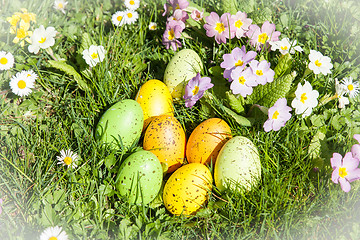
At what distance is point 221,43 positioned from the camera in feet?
9.34

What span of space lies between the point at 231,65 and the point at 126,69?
0.97 m

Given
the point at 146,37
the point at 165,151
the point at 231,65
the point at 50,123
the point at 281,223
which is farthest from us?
the point at 146,37

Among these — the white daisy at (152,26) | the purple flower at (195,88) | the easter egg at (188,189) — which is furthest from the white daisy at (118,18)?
the easter egg at (188,189)

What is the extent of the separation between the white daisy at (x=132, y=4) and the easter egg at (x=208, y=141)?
1560 mm

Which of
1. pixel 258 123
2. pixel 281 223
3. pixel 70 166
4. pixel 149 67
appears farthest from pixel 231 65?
pixel 70 166

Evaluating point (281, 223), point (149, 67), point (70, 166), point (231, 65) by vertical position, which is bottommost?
point (281, 223)

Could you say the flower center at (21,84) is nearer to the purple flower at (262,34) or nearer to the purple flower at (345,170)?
the purple flower at (262,34)

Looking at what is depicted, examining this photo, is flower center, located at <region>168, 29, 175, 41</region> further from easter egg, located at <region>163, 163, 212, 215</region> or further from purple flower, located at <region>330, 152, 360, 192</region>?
purple flower, located at <region>330, 152, 360, 192</region>

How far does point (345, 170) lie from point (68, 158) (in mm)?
1784

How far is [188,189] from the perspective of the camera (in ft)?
6.86

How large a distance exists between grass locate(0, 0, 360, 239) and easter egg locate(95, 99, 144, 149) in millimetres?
71

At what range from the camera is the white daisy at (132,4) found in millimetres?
3270

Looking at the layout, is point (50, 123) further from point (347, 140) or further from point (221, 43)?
point (347, 140)

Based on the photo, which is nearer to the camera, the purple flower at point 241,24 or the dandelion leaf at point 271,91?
the dandelion leaf at point 271,91
